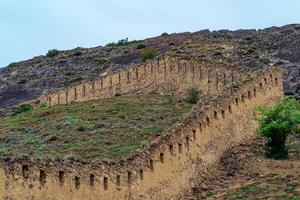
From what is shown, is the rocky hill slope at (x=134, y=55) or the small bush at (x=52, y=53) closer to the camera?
the rocky hill slope at (x=134, y=55)

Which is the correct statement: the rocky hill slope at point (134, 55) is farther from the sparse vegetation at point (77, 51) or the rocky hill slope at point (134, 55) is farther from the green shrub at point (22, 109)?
the green shrub at point (22, 109)

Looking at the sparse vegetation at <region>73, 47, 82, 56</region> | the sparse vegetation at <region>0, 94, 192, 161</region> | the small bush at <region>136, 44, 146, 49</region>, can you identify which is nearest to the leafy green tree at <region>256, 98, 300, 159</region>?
the sparse vegetation at <region>0, 94, 192, 161</region>

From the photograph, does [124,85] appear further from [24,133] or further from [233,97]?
[233,97]

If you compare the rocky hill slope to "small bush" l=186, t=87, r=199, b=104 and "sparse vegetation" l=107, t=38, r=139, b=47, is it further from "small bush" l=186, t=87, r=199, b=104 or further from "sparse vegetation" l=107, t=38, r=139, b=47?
"small bush" l=186, t=87, r=199, b=104

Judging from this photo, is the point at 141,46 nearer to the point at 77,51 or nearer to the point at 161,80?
the point at 77,51

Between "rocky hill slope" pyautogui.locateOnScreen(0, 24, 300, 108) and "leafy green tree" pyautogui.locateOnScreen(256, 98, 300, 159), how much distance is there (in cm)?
3754

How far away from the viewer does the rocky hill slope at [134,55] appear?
85681mm

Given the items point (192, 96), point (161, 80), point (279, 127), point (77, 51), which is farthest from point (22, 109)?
point (77, 51)

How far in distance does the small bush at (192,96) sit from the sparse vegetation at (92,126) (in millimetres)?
401

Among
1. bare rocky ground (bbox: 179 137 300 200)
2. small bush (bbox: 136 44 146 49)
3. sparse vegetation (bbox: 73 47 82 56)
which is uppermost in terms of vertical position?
small bush (bbox: 136 44 146 49)

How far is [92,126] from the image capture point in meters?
47.4

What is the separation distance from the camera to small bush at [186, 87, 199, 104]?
49500 millimetres

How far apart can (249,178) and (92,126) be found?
41.8 ft

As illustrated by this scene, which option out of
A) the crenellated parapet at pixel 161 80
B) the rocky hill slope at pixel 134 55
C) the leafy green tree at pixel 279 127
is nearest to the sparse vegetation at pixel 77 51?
the rocky hill slope at pixel 134 55
